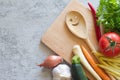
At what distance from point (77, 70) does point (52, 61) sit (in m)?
0.09

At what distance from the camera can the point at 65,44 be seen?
1.02 meters

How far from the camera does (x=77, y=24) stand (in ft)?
3.39

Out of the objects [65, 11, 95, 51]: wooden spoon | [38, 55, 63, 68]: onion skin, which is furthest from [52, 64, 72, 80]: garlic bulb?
[65, 11, 95, 51]: wooden spoon

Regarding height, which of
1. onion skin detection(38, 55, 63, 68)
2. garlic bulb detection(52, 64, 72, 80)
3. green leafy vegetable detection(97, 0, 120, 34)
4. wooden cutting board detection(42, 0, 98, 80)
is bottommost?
garlic bulb detection(52, 64, 72, 80)

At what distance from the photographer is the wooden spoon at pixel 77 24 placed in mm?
1019

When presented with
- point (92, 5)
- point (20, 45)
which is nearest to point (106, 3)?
point (92, 5)

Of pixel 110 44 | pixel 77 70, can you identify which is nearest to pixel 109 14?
pixel 110 44

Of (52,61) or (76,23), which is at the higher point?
(76,23)

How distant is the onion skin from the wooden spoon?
110 millimetres

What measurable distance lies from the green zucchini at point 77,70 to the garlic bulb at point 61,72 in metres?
0.02

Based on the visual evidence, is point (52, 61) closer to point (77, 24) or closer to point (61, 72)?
point (61, 72)

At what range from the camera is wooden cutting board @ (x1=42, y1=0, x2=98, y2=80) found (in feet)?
3.32

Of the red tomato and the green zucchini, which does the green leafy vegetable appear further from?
the green zucchini

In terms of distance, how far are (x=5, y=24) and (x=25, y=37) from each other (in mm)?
87
